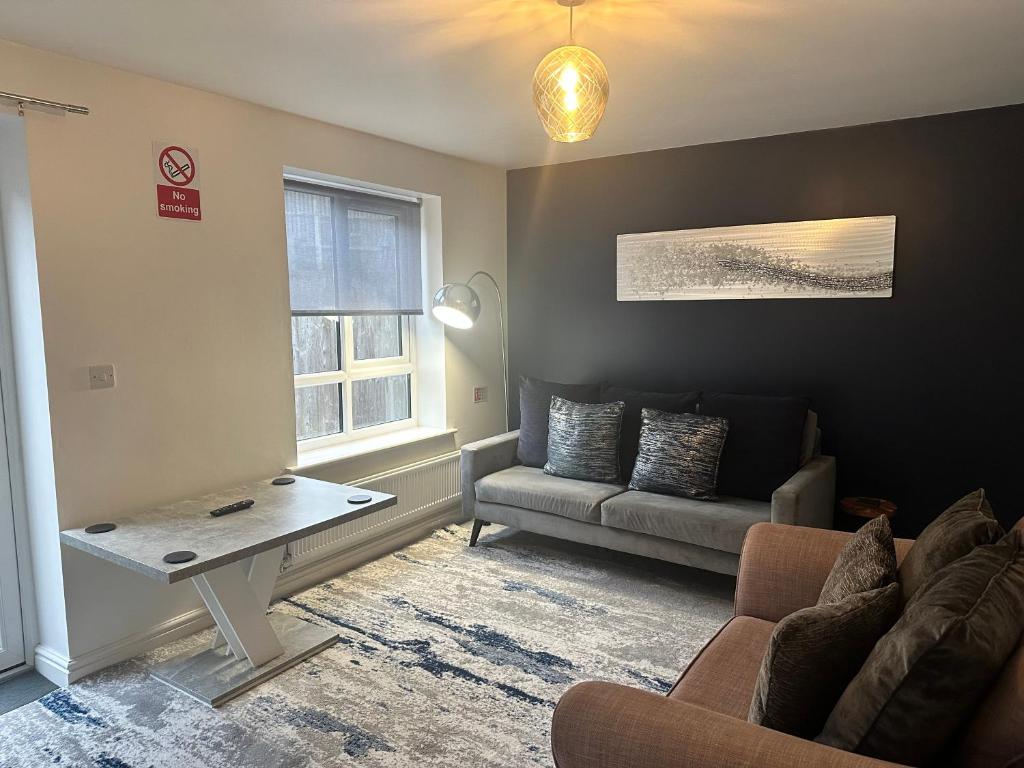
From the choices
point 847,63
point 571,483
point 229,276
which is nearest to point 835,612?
point 847,63

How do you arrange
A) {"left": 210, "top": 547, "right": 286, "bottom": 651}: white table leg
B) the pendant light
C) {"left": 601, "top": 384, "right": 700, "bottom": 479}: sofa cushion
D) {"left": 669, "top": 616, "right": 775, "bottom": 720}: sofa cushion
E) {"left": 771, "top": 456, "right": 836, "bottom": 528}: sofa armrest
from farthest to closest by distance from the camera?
{"left": 601, "top": 384, "right": 700, "bottom": 479}: sofa cushion < {"left": 771, "top": 456, "right": 836, "bottom": 528}: sofa armrest < {"left": 210, "top": 547, "right": 286, "bottom": 651}: white table leg < the pendant light < {"left": 669, "top": 616, "right": 775, "bottom": 720}: sofa cushion

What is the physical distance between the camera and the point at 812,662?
1427 millimetres

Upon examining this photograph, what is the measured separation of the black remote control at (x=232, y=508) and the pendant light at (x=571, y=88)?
193cm

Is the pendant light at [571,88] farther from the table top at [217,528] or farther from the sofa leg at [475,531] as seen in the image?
the sofa leg at [475,531]

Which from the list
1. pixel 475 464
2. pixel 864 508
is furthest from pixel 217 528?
pixel 864 508

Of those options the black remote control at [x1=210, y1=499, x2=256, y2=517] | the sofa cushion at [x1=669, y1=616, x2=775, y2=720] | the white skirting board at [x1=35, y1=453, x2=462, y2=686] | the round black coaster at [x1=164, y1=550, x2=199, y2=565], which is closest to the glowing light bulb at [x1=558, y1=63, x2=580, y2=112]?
the sofa cushion at [x1=669, y1=616, x2=775, y2=720]

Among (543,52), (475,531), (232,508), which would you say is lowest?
(475,531)

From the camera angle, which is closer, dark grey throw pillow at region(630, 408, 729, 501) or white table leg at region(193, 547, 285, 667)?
white table leg at region(193, 547, 285, 667)

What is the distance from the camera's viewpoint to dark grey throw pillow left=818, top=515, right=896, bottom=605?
1.68 meters

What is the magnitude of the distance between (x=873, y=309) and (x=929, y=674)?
297cm

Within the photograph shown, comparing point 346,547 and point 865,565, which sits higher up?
point 865,565

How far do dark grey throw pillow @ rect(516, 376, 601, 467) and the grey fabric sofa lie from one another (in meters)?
0.10

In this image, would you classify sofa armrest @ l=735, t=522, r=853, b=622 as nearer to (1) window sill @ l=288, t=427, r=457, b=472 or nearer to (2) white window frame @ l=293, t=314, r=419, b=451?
(1) window sill @ l=288, t=427, r=457, b=472

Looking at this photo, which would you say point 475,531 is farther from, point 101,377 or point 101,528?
point 101,377
